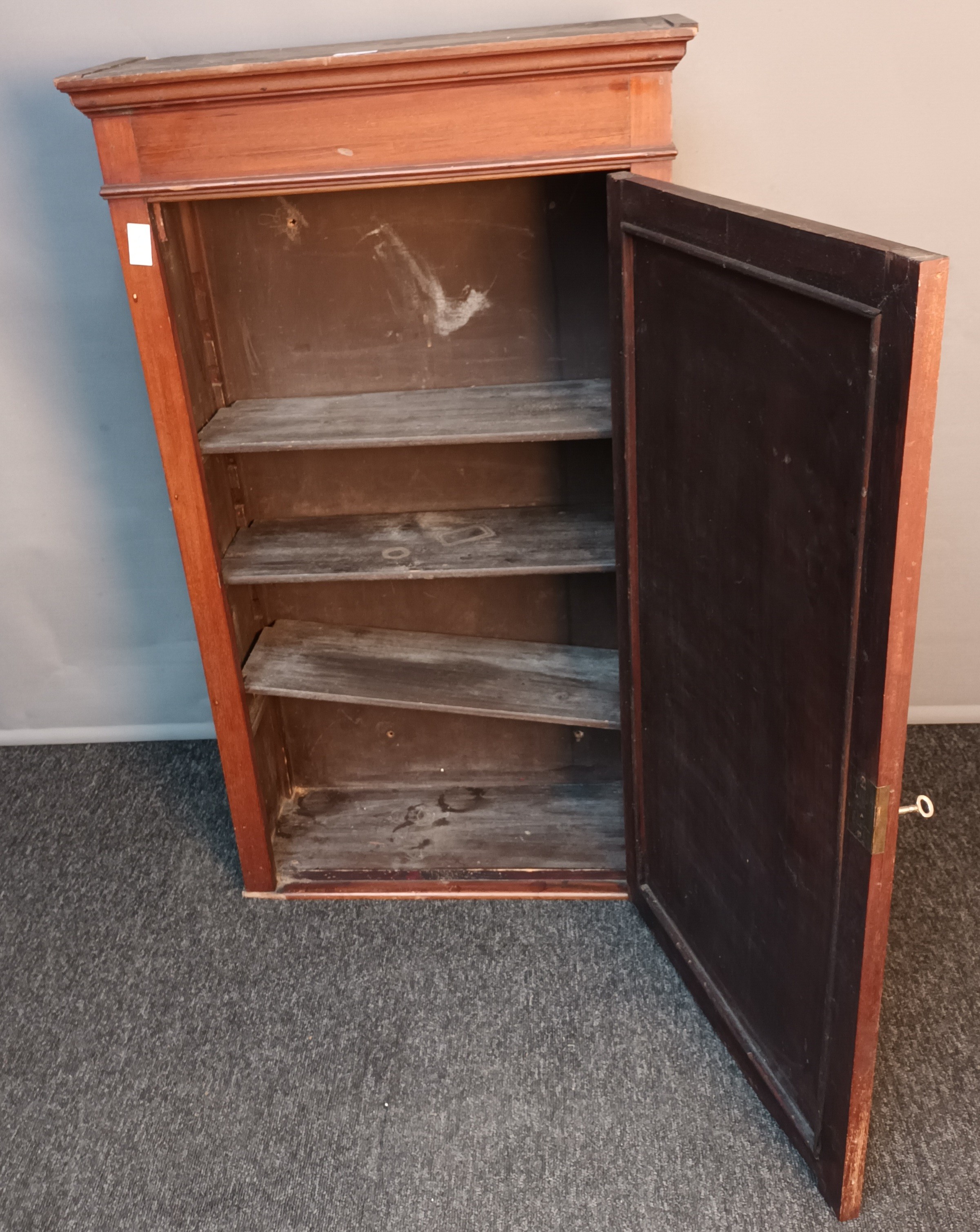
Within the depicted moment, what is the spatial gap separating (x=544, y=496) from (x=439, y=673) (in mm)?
426

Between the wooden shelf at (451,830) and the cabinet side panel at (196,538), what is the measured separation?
0.15 metres

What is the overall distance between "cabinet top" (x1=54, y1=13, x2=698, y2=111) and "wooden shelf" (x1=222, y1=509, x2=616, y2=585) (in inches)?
32.2

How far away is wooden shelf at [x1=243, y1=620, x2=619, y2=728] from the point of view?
7.11 feet

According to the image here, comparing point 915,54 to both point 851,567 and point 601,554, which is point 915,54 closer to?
point 601,554

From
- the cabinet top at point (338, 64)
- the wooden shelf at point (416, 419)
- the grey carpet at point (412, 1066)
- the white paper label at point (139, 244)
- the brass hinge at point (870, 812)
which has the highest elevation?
the cabinet top at point (338, 64)

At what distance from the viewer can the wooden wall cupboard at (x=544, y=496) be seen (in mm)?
1299

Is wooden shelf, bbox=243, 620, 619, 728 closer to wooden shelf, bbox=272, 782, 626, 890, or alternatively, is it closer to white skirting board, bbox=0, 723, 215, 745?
wooden shelf, bbox=272, 782, 626, 890

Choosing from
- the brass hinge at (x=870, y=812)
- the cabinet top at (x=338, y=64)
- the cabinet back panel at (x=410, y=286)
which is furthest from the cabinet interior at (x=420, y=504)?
the brass hinge at (x=870, y=812)

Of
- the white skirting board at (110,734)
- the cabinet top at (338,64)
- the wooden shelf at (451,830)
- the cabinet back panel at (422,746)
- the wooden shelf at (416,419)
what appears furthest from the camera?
the white skirting board at (110,734)

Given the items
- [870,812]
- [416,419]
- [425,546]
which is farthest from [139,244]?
[870,812]

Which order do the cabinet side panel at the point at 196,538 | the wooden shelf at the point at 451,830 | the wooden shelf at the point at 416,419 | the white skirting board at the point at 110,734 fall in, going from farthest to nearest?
the white skirting board at the point at 110,734 < the wooden shelf at the point at 451,830 < the wooden shelf at the point at 416,419 < the cabinet side panel at the point at 196,538

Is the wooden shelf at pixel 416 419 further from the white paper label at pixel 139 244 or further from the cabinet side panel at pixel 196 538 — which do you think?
the white paper label at pixel 139 244

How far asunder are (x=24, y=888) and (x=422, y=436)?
4.49 ft

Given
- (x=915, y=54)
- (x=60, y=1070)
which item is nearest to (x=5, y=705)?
(x=60, y=1070)
